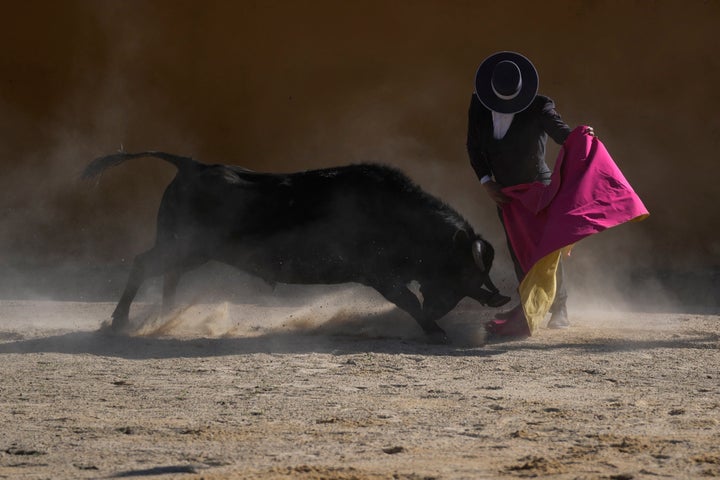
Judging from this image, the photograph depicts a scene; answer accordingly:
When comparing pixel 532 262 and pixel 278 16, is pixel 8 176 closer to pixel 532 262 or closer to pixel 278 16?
pixel 278 16

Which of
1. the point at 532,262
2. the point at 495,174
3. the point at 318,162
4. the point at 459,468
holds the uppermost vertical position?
the point at 318,162

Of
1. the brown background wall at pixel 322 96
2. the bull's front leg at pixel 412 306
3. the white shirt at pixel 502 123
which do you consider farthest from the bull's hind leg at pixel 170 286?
the brown background wall at pixel 322 96

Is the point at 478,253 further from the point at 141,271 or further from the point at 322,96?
the point at 322,96

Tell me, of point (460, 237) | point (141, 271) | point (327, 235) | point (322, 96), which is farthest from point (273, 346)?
point (322, 96)

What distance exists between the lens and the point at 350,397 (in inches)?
236

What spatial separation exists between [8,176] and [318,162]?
326cm

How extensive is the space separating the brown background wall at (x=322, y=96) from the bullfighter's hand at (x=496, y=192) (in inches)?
134

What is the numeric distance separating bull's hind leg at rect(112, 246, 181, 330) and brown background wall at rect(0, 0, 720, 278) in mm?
3535

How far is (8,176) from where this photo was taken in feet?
39.7

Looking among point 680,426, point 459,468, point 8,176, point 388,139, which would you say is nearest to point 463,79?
point 388,139

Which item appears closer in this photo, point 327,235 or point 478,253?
point 478,253

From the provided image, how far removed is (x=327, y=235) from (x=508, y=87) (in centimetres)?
165

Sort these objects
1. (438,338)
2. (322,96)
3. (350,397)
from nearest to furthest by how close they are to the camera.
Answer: (350,397) → (438,338) → (322,96)

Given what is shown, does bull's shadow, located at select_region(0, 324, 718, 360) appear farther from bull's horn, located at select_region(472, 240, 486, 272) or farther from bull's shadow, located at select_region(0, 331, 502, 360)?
bull's horn, located at select_region(472, 240, 486, 272)
